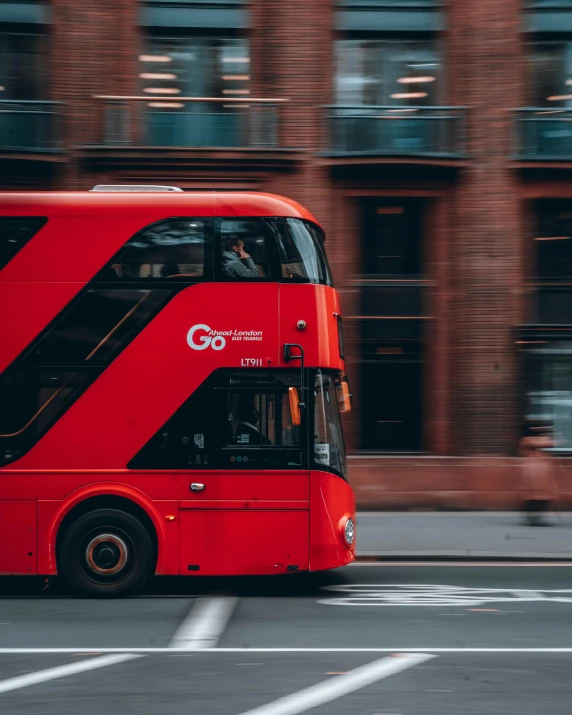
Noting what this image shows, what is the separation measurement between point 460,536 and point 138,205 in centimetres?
742

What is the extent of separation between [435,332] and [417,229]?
199 centimetres

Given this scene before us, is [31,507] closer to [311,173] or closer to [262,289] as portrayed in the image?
[262,289]

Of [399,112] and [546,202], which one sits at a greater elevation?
[399,112]

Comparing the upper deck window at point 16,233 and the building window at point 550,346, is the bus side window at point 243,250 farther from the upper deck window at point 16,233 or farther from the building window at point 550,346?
the building window at point 550,346

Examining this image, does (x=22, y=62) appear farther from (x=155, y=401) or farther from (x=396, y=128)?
(x=155, y=401)

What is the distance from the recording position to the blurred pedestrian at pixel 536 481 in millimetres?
15383

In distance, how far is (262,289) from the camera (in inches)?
377

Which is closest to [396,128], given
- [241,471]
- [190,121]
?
[190,121]

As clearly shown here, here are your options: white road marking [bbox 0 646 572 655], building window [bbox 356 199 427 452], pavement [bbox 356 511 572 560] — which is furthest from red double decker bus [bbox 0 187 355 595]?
building window [bbox 356 199 427 452]

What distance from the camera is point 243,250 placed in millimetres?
9688

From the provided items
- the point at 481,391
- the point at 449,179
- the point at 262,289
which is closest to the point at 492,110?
the point at 449,179

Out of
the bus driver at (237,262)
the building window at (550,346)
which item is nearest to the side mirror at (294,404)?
the bus driver at (237,262)

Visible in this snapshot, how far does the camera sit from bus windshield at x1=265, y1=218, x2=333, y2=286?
963 cm

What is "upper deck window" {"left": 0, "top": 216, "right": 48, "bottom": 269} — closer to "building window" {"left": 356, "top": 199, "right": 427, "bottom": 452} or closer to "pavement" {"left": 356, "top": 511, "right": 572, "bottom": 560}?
"pavement" {"left": 356, "top": 511, "right": 572, "bottom": 560}
